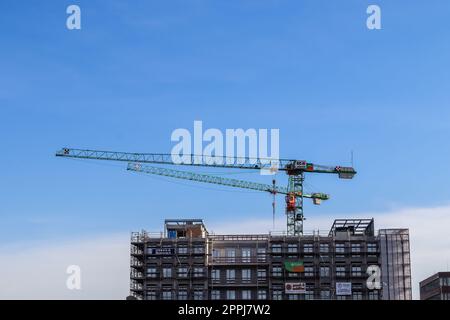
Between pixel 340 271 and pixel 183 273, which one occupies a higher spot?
pixel 340 271

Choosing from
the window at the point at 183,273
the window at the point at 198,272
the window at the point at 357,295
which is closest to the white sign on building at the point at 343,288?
the window at the point at 357,295

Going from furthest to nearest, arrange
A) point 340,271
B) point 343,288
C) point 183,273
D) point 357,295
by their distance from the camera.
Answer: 1. point 340,271
2. point 183,273
3. point 357,295
4. point 343,288

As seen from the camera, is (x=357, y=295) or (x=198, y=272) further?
(x=198, y=272)

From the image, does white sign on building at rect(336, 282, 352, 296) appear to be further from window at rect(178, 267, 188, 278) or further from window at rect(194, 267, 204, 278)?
window at rect(178, 267, 188, 278)

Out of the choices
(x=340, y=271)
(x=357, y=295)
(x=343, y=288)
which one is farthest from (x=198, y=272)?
(x=357, y=295)

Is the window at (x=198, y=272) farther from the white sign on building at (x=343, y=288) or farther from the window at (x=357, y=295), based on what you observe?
the window at (x=357, y=295)

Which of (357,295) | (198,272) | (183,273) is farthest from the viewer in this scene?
(183,273)

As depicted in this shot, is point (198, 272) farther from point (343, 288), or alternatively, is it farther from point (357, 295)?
point (357, 295)

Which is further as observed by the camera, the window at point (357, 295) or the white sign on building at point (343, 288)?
the window at point (357, 295)
